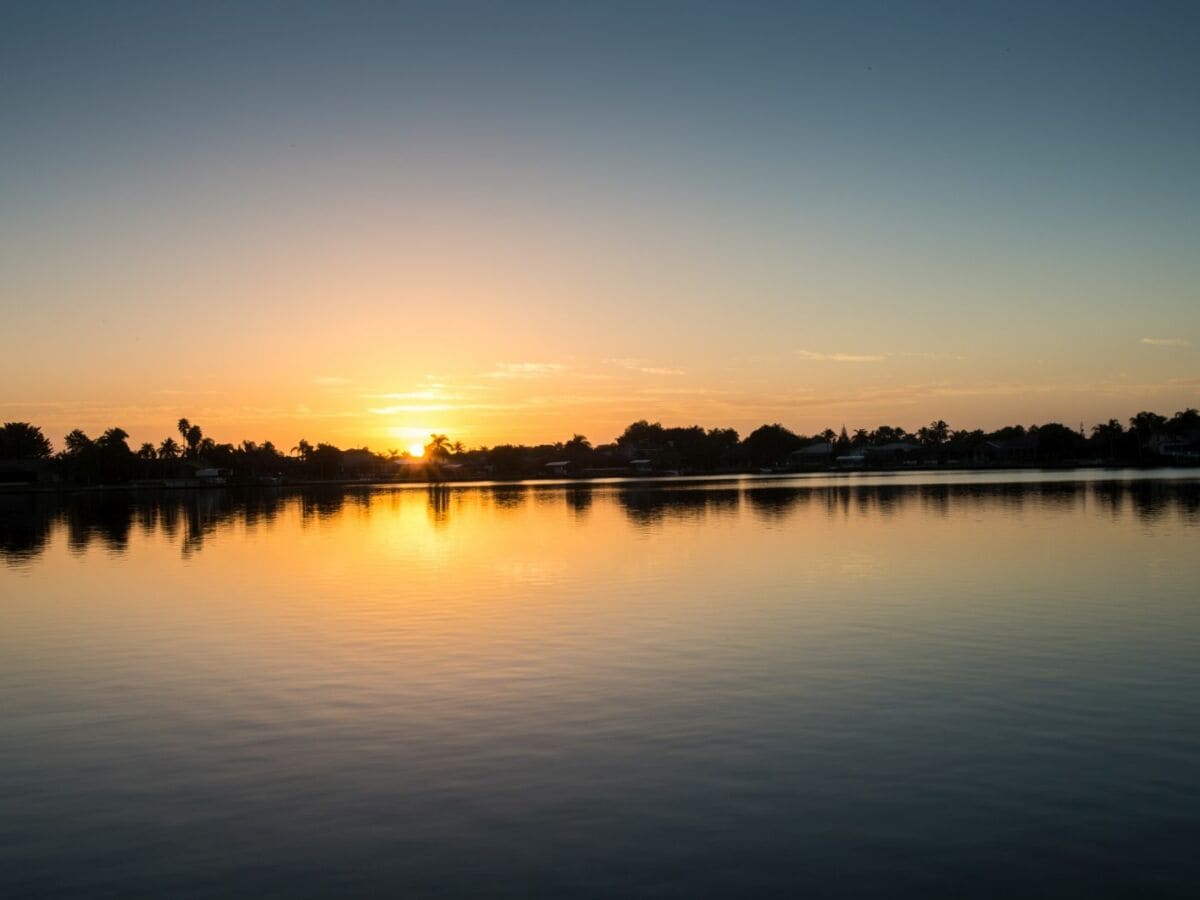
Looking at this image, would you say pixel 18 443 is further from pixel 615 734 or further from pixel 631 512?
pixel 615 734

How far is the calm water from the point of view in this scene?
10703 millimetres

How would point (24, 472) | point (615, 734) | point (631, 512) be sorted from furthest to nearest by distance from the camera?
point (24, 472) → point (631, 512) → point (615, 734)

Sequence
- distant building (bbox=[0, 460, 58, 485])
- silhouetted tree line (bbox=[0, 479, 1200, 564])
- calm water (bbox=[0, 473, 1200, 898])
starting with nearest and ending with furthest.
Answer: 1. calm water (bbox=[0, 473, 1200, 898])
2. silhouetted tree line (bbox=[0, 479, 1200, 564])
3. distant building (bbox=[0, 460, 58, 485])

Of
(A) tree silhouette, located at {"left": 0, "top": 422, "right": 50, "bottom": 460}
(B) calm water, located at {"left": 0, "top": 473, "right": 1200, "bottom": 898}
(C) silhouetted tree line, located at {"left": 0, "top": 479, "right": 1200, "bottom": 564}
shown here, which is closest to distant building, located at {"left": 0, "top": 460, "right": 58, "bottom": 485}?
(A) tree silhouette, located at {"left": 0, "top": 422, "right": 50, "bottom": 460}

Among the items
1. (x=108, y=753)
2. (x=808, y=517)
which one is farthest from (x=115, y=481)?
(x=108, y=753)

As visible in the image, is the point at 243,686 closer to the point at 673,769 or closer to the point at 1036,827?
the point at 673,769

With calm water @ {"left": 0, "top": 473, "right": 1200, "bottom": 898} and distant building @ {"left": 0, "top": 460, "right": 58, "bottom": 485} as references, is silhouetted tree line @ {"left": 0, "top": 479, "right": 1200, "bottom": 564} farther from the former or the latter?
distant building @ {"left": 0, "top": 460, "right": 58, "bottom": 485}

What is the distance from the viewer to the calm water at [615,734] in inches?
421

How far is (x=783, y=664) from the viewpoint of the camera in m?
20.5

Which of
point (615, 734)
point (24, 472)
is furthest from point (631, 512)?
point (24, 472)

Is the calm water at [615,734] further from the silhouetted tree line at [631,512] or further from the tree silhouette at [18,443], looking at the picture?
the tree silhouette at [18,443]

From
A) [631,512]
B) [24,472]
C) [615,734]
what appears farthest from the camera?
[24,472]

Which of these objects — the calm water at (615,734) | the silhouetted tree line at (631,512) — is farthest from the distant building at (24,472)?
the calm water at (615,734)

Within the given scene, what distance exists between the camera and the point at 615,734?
15.6 meters
